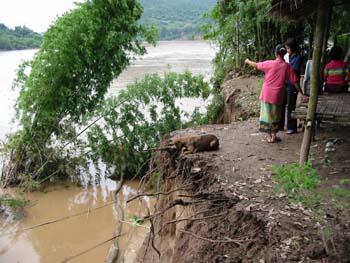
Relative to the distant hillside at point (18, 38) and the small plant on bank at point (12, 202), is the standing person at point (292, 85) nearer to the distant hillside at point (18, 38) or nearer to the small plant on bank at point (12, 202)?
the small plant on bank at point (12, 202)

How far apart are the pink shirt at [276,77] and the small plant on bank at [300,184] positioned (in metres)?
1.92

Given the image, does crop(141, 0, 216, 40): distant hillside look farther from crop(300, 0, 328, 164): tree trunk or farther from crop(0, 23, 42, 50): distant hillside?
crop(300, 0, 328, 164): tree trunk

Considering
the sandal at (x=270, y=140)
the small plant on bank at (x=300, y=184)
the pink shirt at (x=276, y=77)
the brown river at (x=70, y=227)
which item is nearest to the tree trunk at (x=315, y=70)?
the small plant on bank at (x=300, y=184)

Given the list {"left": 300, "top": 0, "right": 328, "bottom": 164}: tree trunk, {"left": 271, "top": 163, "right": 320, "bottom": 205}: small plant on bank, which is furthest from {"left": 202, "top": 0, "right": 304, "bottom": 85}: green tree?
{"left": 271, "top": 163, "right": 320, "bottom": 205}: small plant on bank

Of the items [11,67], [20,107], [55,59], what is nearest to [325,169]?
[55,59]

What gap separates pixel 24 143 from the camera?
11.2m

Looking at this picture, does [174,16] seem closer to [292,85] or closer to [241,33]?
[241,33]

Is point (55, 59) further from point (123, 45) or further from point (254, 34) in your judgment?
point (254, 34)

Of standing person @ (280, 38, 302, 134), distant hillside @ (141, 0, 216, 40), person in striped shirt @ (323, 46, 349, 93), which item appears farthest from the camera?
distant hillside @ (141, 0, 216, 40)

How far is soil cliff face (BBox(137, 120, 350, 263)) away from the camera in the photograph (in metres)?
3.33

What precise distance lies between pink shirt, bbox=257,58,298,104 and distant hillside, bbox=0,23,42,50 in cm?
4048

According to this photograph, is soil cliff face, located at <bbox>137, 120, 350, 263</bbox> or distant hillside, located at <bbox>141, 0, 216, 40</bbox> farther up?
distant hillside, located at <bbox>141, 0, 216, 40</bbox>

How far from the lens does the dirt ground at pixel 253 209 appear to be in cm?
336

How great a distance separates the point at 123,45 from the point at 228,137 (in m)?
5.97
